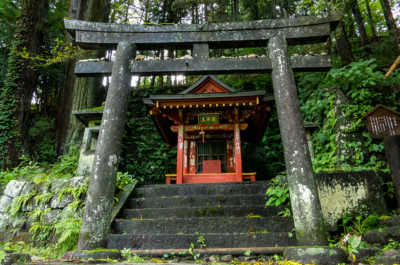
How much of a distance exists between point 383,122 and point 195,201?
439 centimetres

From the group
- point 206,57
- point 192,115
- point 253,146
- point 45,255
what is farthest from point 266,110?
point 45,255

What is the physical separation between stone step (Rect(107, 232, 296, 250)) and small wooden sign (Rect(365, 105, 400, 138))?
2.96m

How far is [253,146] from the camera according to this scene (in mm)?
11953

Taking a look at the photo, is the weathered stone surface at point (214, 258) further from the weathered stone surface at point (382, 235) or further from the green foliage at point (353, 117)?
the green foliage at point (353, 117)

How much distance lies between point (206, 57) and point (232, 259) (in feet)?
13.0

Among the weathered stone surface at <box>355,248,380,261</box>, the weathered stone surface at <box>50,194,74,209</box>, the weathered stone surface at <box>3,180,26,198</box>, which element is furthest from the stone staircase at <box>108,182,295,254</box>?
the weathered stone surface at <box>3,180,26,198</box>

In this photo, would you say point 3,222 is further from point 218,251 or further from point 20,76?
point 20,76

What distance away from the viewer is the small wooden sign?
16.2 ft

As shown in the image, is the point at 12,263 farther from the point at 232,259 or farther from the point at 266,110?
the point at 266,110

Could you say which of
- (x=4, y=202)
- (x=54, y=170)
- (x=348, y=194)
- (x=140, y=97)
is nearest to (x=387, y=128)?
(x=348, y=194)

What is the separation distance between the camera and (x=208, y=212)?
5094 mm

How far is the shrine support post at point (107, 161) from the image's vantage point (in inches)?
155

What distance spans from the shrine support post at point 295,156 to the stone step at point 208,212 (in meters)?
1.06

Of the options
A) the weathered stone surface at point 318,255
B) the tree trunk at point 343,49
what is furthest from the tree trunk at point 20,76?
the tree trunk at point 343,49
